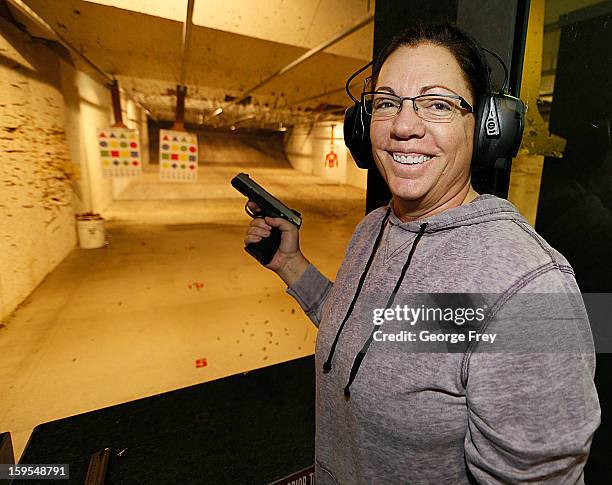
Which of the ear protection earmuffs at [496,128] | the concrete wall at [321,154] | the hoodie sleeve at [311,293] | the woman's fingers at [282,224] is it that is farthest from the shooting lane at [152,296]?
the concrete wall at [321,154]

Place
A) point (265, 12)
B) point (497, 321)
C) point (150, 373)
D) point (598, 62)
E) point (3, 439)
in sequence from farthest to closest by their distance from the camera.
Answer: point (265, 12), point (150, 373), point (3, 439), point (598, 62), point (497, 321)

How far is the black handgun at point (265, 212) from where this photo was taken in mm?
1056

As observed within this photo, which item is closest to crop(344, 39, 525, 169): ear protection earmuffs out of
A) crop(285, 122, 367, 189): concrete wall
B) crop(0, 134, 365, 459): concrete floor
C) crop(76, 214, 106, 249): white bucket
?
crop(0, 134, 365, 459): concrete floor

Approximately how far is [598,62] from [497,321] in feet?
2.94

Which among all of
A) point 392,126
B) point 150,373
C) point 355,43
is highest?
point 355,43

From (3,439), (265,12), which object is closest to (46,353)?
(3,439)

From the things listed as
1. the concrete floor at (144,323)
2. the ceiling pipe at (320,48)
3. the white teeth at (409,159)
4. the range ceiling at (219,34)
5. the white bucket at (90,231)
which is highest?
the range ceiling at (219,34)

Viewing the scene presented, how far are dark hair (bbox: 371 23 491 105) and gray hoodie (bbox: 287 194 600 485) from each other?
24 centimetres

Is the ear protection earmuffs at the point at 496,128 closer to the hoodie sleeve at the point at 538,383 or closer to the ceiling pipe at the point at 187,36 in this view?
the hoodie sleeve at the point at 538,383

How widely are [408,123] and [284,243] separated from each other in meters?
0.54

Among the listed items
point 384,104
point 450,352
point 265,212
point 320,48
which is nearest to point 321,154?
point 320,48

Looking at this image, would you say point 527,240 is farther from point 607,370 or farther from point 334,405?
point 607,370

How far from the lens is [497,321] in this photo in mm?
512

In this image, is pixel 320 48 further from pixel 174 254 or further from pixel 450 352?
pixel 450 352
